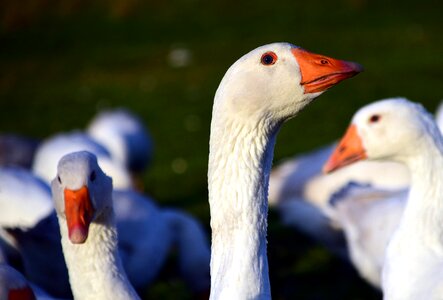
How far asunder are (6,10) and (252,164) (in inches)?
885

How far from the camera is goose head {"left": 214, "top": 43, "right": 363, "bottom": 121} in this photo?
3861 millimetres

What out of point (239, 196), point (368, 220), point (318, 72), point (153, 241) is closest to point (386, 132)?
point (368, 220)

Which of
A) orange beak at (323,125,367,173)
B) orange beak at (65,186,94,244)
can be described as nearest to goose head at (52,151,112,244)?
orange beak at (65,186,94,244)

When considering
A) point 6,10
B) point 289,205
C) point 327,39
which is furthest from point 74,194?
point 6,10

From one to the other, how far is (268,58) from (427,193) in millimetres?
1681

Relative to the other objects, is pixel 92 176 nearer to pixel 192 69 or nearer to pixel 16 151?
pixel 16 151

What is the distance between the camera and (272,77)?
12.8 ft

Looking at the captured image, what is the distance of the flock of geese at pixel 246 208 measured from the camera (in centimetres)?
389

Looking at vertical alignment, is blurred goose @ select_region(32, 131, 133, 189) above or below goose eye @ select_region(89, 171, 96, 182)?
above

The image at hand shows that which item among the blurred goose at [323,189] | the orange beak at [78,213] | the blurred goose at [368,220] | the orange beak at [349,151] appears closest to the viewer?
the orange beak at [78,213]

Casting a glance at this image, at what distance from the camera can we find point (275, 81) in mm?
3885

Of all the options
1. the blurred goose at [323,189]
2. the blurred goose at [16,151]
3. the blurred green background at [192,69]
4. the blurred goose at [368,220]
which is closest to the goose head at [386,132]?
the blurred goose at [368,220]

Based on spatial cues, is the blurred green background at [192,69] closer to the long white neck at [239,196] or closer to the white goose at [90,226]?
the white goose at [90,226]

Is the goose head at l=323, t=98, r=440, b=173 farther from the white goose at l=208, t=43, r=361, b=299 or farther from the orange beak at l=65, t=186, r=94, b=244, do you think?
the orange beak at l=65, t=186, r=94, b=244
